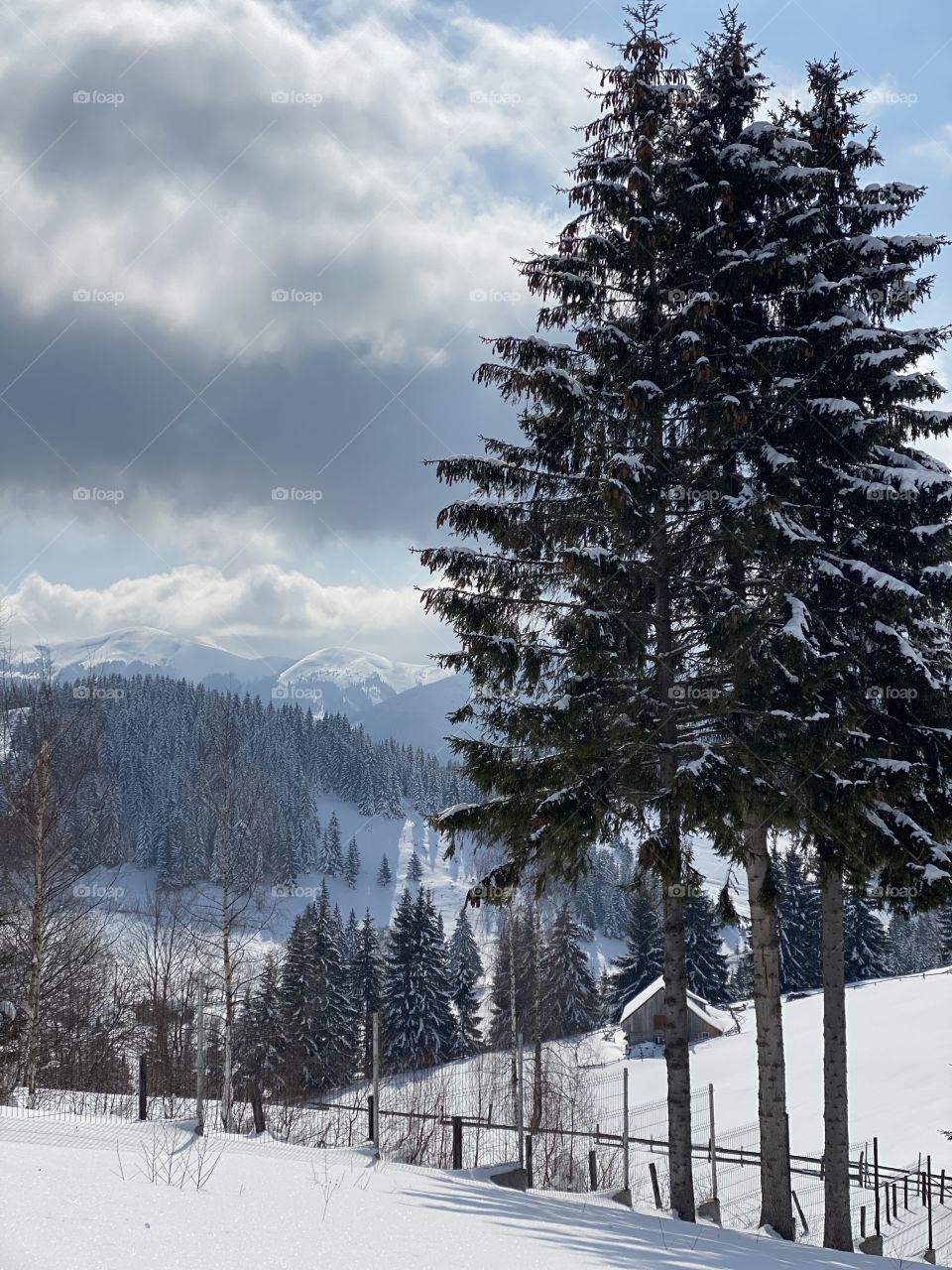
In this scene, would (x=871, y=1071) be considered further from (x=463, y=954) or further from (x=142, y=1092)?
(x=142, y=1092)

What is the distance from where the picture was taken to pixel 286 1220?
220 inches

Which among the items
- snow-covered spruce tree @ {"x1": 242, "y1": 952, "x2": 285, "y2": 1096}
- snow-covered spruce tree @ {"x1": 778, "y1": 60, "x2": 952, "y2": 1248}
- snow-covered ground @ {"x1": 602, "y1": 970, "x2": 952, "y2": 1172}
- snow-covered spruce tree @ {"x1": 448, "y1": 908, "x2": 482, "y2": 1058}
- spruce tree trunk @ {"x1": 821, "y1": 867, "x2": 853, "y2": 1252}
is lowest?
snow-covered spruce tree @ {"x1": 448, "y1": 908, "x2": 482, "y2": 1058}

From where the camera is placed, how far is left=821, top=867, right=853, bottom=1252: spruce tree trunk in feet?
38.1

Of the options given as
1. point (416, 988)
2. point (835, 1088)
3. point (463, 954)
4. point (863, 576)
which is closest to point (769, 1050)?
point (835, 1088)

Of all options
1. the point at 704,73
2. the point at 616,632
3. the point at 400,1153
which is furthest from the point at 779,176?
the point at 400,1153

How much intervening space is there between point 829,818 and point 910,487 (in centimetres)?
433

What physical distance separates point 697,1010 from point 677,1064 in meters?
46.1

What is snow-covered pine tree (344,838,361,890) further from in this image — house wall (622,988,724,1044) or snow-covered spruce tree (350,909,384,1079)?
house wall (622,988,724,1044)

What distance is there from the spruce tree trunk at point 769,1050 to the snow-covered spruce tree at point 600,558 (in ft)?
3.18

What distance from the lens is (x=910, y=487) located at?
38.0ft

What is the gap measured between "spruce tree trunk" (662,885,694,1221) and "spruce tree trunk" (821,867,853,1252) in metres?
1.81

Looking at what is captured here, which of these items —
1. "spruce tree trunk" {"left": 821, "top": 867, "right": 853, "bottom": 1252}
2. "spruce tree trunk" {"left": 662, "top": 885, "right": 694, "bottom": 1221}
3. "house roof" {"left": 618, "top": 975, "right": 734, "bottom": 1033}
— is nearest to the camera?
"spruce tree trunk" {"left": 662, "top": 885, "right": 694, "bottom": 1221}

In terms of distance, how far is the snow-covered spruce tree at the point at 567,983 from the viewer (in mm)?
53062

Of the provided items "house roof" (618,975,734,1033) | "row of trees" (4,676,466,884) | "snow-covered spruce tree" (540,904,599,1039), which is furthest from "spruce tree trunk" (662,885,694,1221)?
"row of trees" (4,676,466,884)
